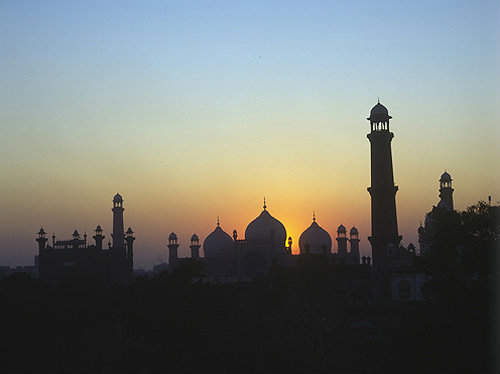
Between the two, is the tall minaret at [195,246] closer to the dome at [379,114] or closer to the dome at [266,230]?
the dome at [266,230]

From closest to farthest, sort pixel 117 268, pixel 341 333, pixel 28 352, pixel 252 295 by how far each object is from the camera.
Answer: pixel 28 352
pixel 341 333
pixel 252 295
pixel 117 268

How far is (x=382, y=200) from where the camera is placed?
6588 cm

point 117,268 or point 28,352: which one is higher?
point 117,268

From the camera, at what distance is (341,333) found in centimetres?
5528

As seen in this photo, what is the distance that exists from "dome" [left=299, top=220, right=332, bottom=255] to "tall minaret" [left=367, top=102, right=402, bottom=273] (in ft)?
67.7

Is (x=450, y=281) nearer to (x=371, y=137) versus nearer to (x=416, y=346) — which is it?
(x=416, y=346)

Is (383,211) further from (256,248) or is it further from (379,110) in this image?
(256,248)

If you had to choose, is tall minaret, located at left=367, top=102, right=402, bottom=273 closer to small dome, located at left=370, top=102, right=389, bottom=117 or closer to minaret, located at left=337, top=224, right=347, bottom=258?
small dome, located at left=370, top=102, right=389, bottom=117

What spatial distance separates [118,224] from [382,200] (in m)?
34.1

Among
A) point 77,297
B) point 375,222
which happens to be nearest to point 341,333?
point 375,222

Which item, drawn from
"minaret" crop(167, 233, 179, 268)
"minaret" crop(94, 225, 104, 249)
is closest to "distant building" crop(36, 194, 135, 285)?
"minaret" crop(94, 225, 104, 249)

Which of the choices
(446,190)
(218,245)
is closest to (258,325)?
(446,190)

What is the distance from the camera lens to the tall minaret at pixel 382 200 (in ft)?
216

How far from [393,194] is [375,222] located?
2661mm
